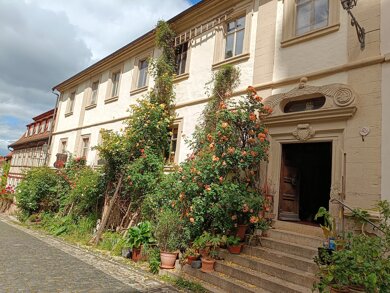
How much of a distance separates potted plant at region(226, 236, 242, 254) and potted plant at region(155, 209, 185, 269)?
1130 mm

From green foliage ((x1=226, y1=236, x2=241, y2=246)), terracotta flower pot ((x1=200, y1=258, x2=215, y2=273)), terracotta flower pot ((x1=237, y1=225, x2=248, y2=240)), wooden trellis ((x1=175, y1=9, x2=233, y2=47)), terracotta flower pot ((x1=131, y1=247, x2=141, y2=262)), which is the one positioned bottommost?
terracotta flower pot ((x1=131, y1=247, x2=141, y2=262))

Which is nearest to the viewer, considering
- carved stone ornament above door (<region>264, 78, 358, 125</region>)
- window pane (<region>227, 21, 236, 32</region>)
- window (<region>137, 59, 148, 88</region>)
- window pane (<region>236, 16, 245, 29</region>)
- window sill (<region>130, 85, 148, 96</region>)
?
carved stone ornament above door (<region>264, 78, 358, 125</region>)

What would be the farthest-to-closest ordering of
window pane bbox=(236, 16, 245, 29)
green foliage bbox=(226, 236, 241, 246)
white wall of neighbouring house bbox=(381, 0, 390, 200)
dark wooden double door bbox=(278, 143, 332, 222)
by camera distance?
window pane bbox=(236, 16, 245, 29) < dark wooden double door bbox=(278, 143, 332, 222) < green foliage bbox=(226, 236, 241, 246) < white wall of neighbouring house bbox=(381, 0, 390, 200)

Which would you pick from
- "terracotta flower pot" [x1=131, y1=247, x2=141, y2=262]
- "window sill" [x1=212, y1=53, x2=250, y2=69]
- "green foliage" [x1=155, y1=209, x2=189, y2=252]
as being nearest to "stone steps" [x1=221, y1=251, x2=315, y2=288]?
"green foliage" [x1=155, y1=209, x2=189, y2=252]

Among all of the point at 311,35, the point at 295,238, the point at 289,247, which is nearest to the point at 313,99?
the point at 311,35

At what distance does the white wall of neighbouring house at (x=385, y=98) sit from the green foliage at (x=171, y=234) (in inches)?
161

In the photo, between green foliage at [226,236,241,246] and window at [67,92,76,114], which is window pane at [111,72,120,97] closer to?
window at [67,92,76,114]

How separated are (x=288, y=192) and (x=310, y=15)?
4.32 metres

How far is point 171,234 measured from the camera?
6914 millimetres

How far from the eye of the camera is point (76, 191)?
11.7 metres

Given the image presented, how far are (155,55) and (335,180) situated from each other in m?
8.86

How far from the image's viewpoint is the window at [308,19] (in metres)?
6.70

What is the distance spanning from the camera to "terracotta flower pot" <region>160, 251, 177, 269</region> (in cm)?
655

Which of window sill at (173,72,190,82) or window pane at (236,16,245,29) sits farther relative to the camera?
window sill at (173,72,190,82)
